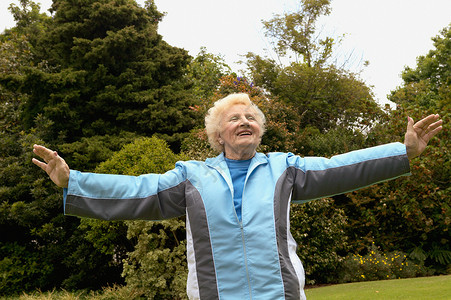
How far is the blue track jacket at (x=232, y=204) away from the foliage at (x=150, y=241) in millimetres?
4761

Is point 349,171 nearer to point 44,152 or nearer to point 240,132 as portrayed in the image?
point 240,132

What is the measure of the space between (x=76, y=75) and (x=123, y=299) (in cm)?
547

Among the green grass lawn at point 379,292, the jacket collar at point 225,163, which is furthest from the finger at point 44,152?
the green grass lawn at point 379,292

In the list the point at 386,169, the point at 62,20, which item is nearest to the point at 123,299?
the point at 386,169

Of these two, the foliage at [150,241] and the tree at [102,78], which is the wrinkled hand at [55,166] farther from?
the tree at [102,78]

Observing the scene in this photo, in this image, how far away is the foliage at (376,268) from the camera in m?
8.75

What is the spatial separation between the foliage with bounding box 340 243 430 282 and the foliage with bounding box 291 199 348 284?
0.26 meters

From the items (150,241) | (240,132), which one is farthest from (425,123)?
(150,241)

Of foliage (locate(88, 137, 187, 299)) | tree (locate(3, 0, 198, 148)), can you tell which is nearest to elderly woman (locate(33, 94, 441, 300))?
foliage (locate(88, 137, 187, 299))

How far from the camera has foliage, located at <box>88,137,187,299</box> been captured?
22.8 ft

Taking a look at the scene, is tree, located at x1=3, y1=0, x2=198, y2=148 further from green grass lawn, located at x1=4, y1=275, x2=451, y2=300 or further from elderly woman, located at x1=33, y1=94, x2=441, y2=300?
elderly woman, located at x1=33, y1=94, x2=441, y2=300

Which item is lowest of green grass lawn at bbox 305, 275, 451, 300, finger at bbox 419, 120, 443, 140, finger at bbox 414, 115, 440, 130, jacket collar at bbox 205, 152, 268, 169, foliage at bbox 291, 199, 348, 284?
green grass lawn at bbox 305, 275, 451, 300

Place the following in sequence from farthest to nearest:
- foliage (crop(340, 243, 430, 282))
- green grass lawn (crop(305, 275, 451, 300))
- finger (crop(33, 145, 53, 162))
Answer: foliage (crop(340, 243, 430, 282)) < green grass lawn (crop(305, 275, 451, 300)) < finger (crop(33, 145, 53, 162))

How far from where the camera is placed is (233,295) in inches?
81.4
